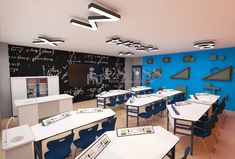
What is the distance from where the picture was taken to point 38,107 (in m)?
4.70

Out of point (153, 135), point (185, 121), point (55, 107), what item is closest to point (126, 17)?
point (153, 135)

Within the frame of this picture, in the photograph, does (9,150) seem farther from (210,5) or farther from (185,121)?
(210,5)

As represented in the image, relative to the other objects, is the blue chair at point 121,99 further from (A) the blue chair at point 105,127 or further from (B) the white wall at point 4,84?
(B) the white wall at point 4,84

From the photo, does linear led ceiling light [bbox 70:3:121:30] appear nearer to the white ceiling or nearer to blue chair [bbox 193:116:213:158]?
the white ceiling

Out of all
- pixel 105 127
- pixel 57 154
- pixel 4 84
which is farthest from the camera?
pixel 4 84

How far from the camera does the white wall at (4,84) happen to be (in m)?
5.23

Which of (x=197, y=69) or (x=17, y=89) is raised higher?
(x=197, y=69)

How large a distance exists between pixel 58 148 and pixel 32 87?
4605mm

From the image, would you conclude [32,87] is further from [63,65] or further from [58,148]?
[58,148]

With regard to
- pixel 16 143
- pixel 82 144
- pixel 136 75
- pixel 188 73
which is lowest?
pixel 82 144

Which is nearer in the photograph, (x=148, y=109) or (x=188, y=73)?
(x=148, y=109)

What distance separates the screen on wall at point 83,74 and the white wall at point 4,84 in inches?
107

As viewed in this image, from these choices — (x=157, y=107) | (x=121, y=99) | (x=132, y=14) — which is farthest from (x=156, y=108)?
(x=132, y=14)

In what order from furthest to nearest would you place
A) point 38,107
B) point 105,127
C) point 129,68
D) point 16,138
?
point 129,68, point 38,107, point 105,127, point 16,138
